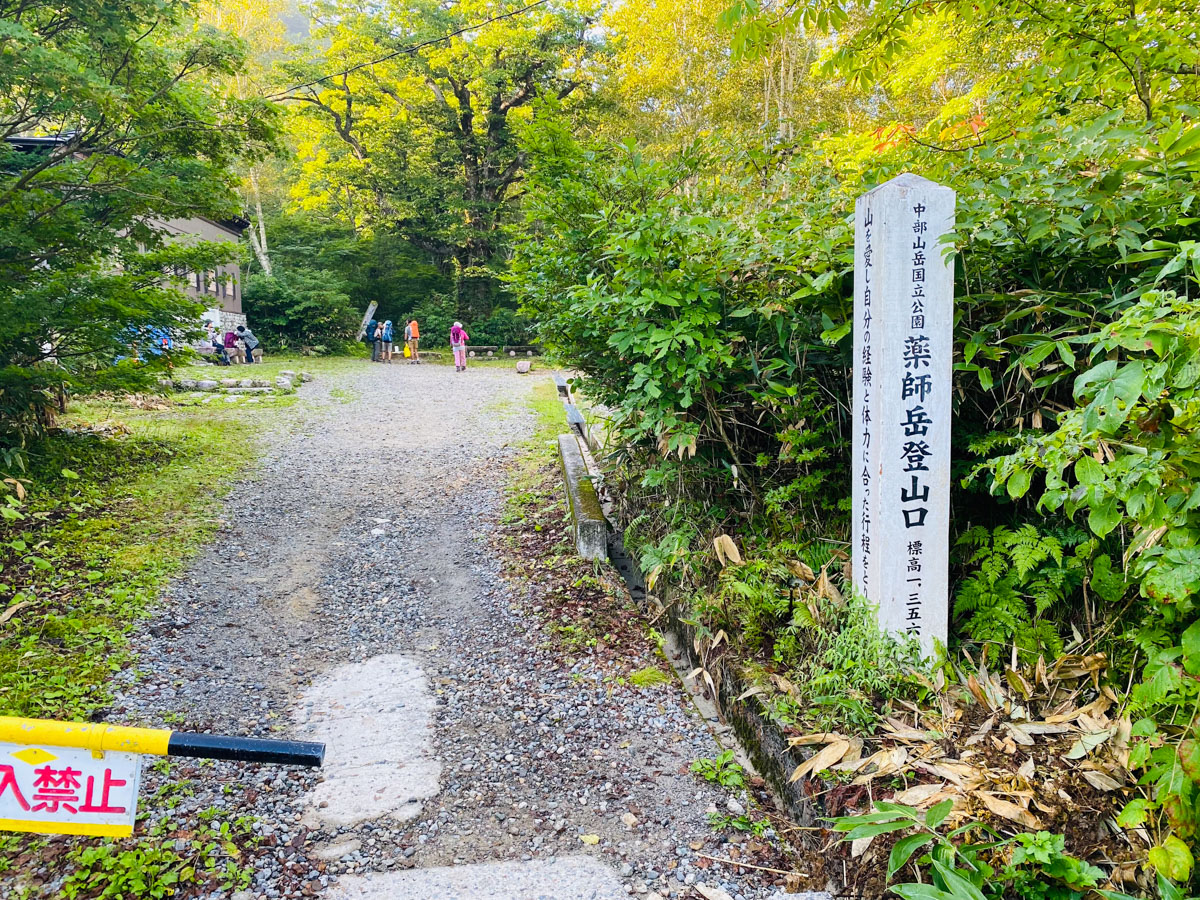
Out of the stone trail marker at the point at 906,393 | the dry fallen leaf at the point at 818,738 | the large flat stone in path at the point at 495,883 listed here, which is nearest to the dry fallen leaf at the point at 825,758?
the dry fallen leaf at the point at 818,738

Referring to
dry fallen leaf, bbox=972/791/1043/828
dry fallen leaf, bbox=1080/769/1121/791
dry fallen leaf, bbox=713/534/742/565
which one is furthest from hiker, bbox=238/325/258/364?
dry fallen leaf, bbox=1080/769/1121/791

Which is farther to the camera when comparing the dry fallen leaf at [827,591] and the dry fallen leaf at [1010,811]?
the dry fallen leaf at [827,591]

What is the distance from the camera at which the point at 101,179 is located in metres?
6.57

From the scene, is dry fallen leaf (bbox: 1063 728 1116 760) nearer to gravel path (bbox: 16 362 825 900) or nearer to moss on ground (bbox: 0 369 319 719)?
gravel path (bbox: 16 362 825 900)

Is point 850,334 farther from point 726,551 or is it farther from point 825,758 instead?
point 825,758

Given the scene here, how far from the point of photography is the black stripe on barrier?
162 cm

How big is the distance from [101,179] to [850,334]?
6.94 m

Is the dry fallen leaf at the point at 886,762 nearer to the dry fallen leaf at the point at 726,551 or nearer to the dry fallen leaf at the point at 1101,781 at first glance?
the dry fallen leaf at the point at 1101,781

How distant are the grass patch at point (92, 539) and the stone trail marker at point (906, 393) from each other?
423 cm

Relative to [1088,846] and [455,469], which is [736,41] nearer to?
[1088,846]

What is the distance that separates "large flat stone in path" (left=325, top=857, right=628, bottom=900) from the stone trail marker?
1610 millimetres

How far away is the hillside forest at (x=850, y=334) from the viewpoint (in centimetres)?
214

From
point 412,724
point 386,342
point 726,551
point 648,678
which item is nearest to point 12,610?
point 412,724

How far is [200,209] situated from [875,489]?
747cm
